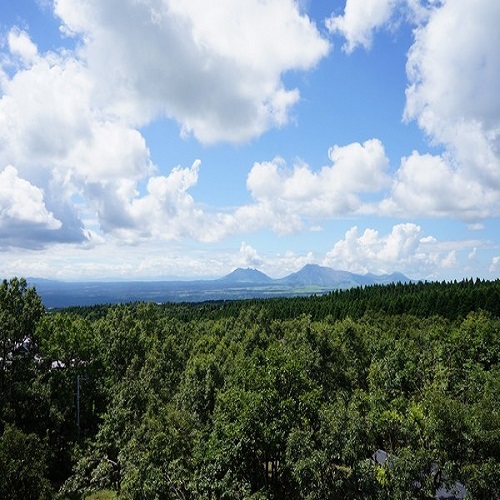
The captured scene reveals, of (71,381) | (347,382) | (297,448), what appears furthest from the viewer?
(347,382)

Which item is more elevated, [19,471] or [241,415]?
[241,415]

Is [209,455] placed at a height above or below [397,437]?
above

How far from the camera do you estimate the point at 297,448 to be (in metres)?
17.8

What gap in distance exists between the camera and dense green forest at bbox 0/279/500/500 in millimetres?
18219

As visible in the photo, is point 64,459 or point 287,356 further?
point 64,459

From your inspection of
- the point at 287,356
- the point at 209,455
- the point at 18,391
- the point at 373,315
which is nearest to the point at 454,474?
the point at 287,356

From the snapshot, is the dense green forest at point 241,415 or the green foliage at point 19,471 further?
the green foliage at point 19,471

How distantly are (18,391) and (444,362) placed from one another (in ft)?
123

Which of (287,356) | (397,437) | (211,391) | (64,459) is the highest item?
(287,356)

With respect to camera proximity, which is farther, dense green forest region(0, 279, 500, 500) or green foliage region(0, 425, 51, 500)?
green foliage region(0, 425, 51, 500)

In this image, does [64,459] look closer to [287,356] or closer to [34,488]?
[34,488]

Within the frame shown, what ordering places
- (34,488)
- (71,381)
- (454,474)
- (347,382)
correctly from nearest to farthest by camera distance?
(34,488), (454,474), (71,381), (347,382)

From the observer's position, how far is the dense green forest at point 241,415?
18219 millimetres

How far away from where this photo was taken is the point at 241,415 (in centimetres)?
1898
